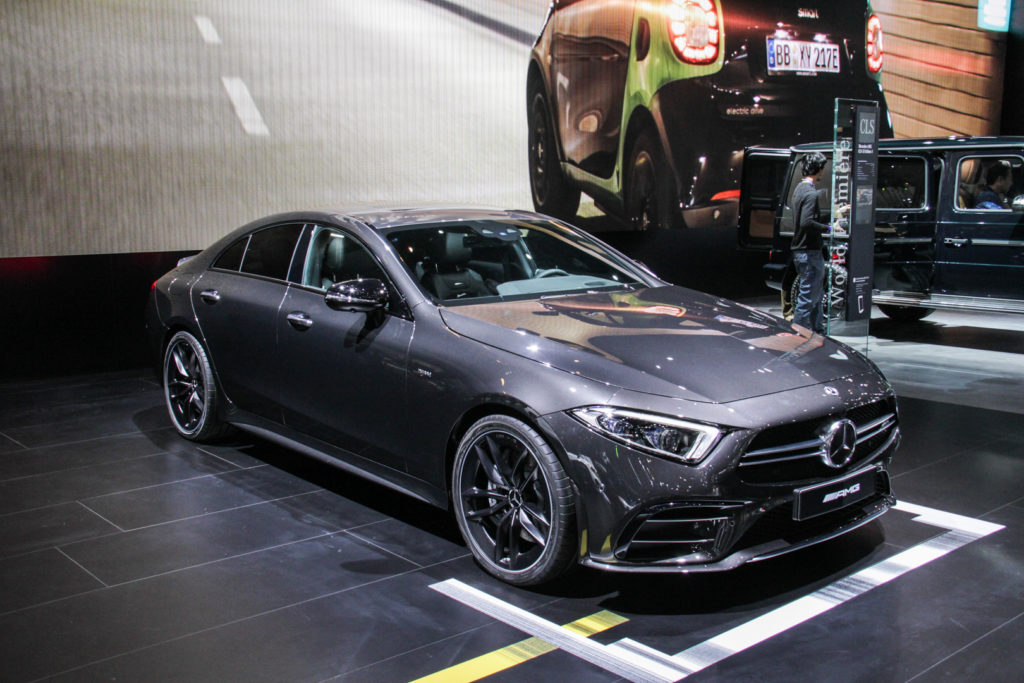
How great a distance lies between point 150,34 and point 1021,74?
455 inches

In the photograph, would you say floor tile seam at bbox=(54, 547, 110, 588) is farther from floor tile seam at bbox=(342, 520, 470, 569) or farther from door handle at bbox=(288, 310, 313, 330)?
door handle at bbox=(288, 310, 313, 330)

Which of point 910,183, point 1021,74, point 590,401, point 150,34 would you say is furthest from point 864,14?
point 590,401

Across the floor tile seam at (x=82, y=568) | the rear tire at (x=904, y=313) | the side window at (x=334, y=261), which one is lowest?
the rear tire at (x=904, y=313)

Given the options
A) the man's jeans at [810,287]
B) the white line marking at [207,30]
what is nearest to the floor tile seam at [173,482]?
the white line marking at [207,30]

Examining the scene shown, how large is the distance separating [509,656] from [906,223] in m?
6.46

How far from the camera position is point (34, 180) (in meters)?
6.47

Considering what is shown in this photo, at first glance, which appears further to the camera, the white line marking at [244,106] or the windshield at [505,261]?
the white line marking at [244,106]

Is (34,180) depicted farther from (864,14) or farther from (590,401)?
(864,14)

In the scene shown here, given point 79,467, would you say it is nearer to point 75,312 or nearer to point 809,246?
point 75,312

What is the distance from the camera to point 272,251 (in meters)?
4.57

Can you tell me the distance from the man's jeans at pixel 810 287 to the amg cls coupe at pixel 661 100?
2.33 m

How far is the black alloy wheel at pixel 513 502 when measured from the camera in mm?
3078

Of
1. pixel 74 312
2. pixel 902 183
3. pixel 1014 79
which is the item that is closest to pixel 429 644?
pixel 74 312

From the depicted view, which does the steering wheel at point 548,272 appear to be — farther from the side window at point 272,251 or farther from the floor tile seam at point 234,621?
the floor tile seam at point 234,621
